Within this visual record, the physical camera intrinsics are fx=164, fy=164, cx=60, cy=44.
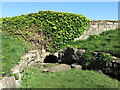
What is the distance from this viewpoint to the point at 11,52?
8117 millimetres

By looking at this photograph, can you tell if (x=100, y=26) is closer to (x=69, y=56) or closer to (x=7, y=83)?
(x=69, y=56)

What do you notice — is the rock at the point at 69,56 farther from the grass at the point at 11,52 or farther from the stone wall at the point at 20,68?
the grass at the point at 11,52

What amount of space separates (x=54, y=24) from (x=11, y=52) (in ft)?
16.0

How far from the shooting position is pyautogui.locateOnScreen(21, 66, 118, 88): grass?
19.2 feet

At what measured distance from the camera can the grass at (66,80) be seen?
5844 mm

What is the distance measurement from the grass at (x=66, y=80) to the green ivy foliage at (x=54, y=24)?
13.8ft

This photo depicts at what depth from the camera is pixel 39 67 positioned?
8297 millimetres

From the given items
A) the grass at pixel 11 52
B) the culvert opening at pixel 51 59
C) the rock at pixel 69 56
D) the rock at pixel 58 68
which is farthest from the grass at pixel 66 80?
the culvert opening at pixel 51 59

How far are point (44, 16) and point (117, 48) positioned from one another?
21.0 ft

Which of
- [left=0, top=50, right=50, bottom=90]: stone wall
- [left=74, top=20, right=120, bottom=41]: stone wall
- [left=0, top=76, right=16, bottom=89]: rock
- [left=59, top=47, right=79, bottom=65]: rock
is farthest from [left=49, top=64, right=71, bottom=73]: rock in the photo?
[left=74, top=20, right=120, bottom=41]: stone wall

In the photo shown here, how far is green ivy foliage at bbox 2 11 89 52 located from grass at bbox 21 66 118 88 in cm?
420

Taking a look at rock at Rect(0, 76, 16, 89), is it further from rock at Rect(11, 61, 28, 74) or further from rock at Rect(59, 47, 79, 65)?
rock at Rect(59, 47, 79, 65)

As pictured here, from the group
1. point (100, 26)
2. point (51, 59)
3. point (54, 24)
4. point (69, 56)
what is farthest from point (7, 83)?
point (100, 26)

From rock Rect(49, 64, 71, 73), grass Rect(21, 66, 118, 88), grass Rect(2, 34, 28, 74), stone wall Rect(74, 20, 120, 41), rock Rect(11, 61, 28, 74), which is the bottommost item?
grass Rect(21, 66, 118, 88)
